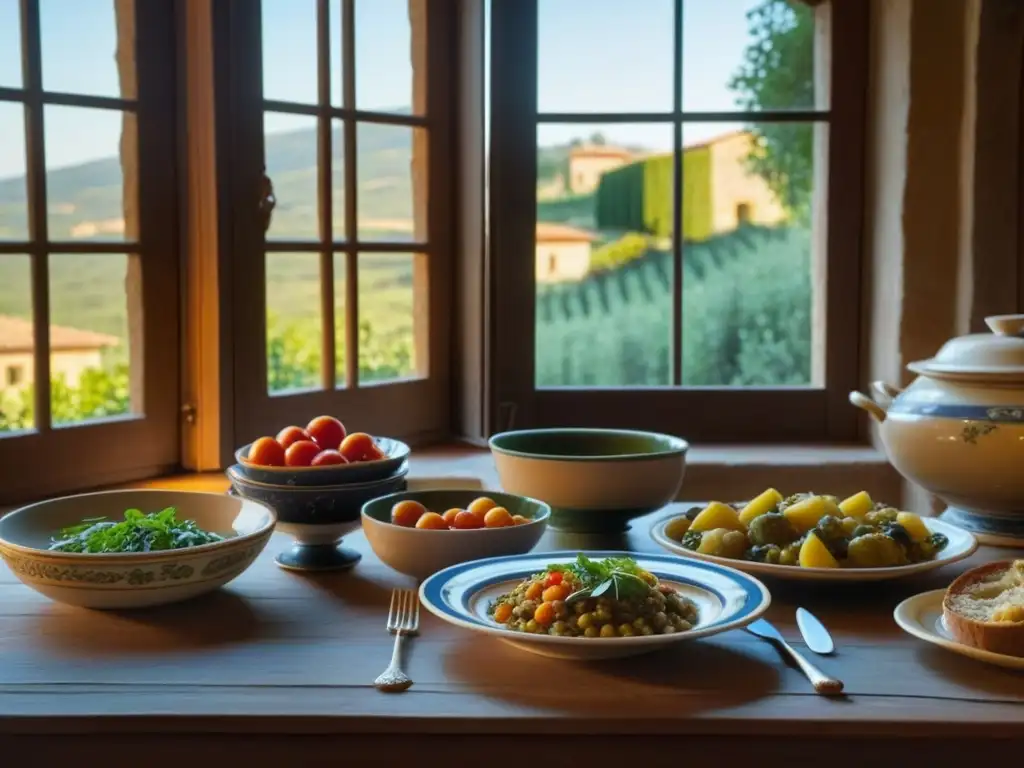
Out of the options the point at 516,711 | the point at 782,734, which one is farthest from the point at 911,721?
the point at 516,711

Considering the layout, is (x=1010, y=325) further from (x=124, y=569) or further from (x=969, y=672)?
(x=124, y=569)

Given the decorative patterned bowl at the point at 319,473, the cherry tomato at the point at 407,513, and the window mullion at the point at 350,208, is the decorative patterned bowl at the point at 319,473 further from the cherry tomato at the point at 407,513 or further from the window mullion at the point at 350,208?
the window mullion at the point at 350,208

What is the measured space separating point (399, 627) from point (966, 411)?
0.84 meters

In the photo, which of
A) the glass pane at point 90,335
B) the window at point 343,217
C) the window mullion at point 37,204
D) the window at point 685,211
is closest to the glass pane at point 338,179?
the window at point 343,217

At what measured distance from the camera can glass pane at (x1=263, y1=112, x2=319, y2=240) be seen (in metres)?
2.24

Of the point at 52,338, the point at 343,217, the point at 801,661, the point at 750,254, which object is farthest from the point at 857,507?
the point at 52,338

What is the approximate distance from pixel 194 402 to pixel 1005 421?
1.38 metres

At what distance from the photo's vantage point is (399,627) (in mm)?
1206

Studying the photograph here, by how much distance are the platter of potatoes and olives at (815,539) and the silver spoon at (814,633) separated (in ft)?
0.28

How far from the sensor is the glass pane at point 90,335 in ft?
6.73

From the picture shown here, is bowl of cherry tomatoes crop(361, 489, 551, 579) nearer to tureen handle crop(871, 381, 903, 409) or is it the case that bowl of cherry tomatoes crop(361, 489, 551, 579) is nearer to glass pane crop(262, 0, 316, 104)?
tureen handle crop(871, 381, 903, 409)

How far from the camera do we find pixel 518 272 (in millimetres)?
2453

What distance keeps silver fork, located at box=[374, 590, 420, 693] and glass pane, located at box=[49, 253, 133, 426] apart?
97 cm

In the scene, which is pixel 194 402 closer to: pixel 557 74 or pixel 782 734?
pixel 557 74
